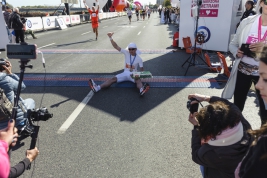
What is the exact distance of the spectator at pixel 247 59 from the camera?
109 inches

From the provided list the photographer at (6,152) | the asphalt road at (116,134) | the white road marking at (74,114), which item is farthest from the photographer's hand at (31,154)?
the white road marking at (74,114)

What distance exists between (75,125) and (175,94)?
2627 mm

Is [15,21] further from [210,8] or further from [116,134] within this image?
[116,134]

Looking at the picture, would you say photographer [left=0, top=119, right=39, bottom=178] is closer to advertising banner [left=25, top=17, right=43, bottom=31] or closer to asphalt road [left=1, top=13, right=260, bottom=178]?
asphalt road [left=1, top=13, right=260, bottom=178]

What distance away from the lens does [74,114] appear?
176 inches

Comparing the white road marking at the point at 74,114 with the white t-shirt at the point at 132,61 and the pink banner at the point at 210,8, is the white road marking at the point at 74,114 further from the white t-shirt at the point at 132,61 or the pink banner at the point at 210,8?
the pink banner at the point at 210,8

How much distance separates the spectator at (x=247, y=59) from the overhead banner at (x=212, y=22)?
7104 mm

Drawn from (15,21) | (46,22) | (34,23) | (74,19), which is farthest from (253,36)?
(74,19)

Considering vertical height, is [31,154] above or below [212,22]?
below

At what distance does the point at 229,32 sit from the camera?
9.69 metres

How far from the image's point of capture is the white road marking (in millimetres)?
3894

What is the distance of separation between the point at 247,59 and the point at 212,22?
7767mm

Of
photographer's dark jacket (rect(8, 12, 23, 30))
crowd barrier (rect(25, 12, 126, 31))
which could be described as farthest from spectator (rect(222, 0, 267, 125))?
crowd barrier (rect(25, 12, 126, 31))

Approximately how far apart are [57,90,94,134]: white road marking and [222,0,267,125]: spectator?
109 inches
